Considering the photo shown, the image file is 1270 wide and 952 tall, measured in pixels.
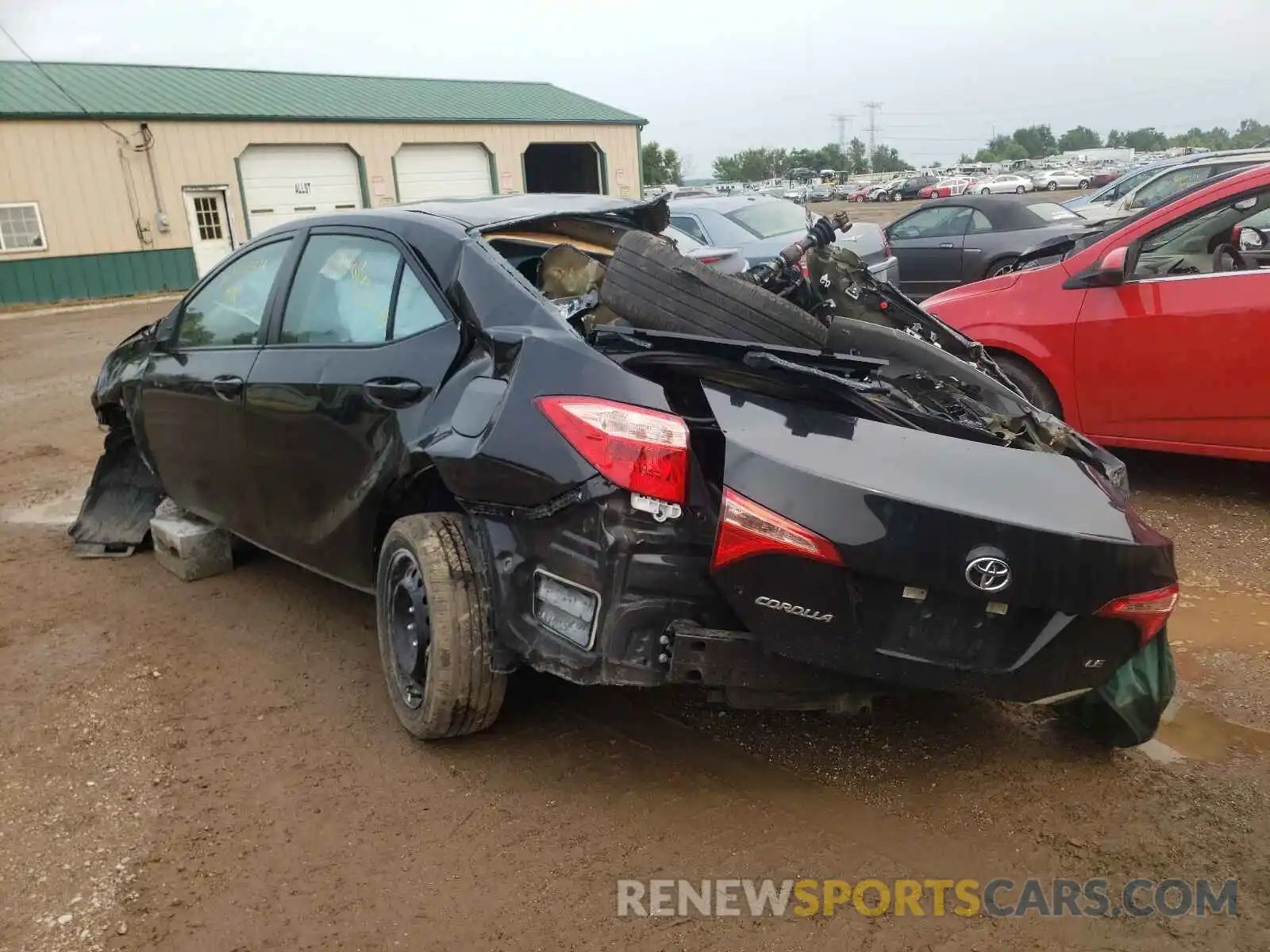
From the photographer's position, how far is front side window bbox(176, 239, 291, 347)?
404 cm

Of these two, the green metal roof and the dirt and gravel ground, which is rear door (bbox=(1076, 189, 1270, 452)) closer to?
the dirt and gravel ground

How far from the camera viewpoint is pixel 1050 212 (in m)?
12.3

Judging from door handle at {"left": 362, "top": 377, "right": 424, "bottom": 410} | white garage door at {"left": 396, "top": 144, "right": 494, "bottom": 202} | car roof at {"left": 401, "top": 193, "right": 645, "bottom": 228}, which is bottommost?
door handle at {"left": 362, "top": 377, "right": 424, "bottom": 410}

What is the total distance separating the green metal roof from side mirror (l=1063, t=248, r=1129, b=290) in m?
21.8

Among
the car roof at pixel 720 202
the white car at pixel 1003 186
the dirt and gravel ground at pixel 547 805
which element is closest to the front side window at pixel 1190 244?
the dirt and gravel ground at pixel 547 805

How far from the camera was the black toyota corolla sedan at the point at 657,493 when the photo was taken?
2.41m

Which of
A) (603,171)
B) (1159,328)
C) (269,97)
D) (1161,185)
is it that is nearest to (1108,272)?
(1159,328)

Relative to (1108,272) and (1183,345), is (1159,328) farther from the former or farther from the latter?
(1108,272)

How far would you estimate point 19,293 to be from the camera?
808 inches

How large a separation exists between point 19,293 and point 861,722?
22.4 metres

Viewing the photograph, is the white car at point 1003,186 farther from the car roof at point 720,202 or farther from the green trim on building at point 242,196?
the car roof at point 720,202

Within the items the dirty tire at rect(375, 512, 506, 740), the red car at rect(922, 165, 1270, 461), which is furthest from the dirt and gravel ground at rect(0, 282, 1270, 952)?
the red car at rect(922, 165, 1270, 461)

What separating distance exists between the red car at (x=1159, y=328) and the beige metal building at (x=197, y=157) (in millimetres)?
20874

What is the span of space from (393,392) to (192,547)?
2.23 meters
